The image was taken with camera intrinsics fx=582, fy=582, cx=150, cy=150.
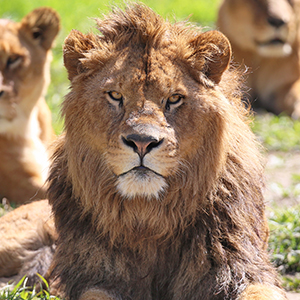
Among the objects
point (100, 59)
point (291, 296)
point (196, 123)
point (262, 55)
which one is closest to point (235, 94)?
point (196, 123)

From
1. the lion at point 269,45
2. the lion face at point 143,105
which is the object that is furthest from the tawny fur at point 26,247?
the lion at point 269,45

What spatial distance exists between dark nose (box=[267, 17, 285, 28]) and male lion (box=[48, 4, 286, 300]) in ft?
16.2

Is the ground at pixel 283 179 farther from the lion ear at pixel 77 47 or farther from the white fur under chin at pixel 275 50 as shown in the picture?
the lion ear at pixel 77 47

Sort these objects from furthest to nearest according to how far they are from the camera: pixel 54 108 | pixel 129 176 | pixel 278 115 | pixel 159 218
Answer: pixel 278 115 < pixel 54 108 < pixel 159 218 < pixel 129 176

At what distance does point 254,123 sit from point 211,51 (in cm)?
299

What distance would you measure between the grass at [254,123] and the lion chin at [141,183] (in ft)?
3.26

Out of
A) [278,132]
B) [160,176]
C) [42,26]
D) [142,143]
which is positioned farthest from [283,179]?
[142,143]

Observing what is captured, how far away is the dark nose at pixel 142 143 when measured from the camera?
2658mm

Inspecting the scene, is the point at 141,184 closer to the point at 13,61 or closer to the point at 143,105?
the point at 143,105

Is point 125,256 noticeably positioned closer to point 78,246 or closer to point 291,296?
point 78,246

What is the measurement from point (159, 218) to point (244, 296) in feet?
1.90

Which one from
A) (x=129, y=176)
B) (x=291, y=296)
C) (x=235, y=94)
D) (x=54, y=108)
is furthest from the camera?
(x=54, y=108)

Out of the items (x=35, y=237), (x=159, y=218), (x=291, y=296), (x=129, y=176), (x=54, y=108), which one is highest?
(x=129, y=176)

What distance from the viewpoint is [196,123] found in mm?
2938
